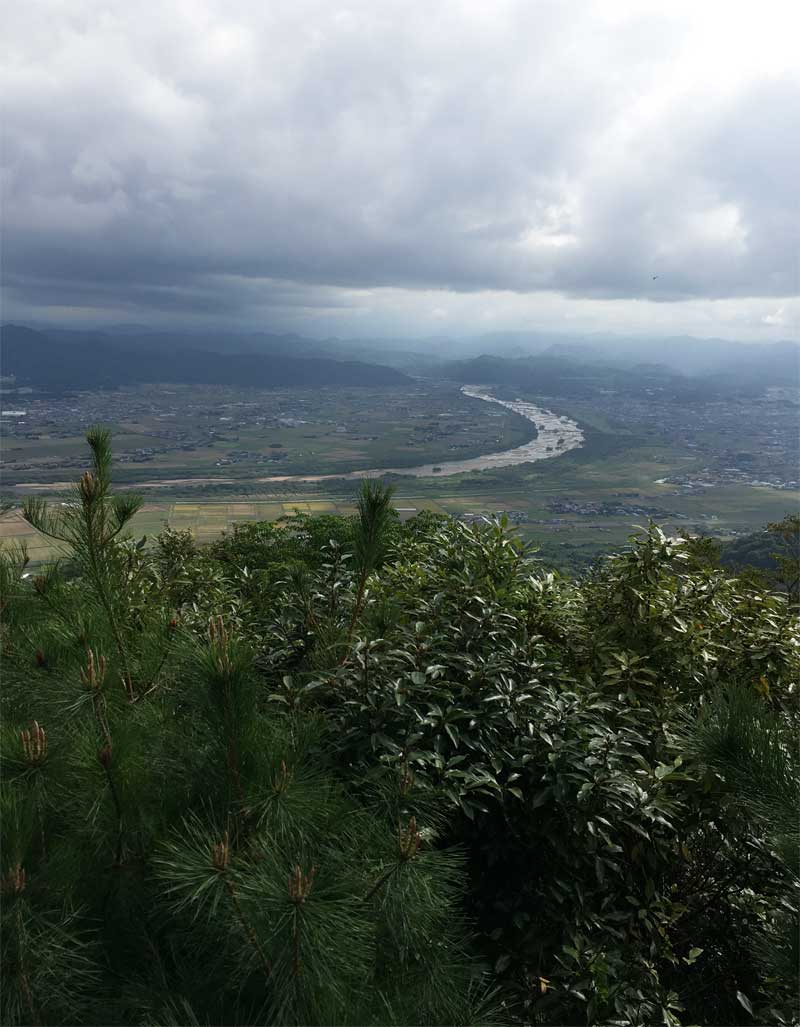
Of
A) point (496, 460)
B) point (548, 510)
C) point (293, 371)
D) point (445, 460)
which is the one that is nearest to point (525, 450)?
point (496, 460)

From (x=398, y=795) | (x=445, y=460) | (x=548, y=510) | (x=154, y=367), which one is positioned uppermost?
(x=154, y=367)

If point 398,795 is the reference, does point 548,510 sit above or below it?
below

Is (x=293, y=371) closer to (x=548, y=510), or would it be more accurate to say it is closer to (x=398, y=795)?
(x=548, y=510)

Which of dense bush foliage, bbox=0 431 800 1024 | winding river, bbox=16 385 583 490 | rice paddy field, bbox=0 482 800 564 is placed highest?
dense bush foliage, bbox=0 431 800 1024

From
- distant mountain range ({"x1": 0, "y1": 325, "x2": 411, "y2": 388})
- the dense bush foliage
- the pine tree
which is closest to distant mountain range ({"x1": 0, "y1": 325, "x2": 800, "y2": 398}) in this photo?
distant mountain range ({"x1": 0, "y1": 325, "x2": 411, "y2": 388})

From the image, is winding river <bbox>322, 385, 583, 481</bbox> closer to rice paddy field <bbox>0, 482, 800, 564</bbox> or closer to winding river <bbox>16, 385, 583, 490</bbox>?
winding river <bbox>16, 385, 583, 490</bbox>

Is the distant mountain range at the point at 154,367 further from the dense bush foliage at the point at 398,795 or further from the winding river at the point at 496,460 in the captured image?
the dense bush foliage at the point at 398,795

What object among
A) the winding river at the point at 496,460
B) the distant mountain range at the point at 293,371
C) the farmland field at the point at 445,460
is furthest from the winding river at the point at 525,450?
the distant mountain range at the point at 293,371
